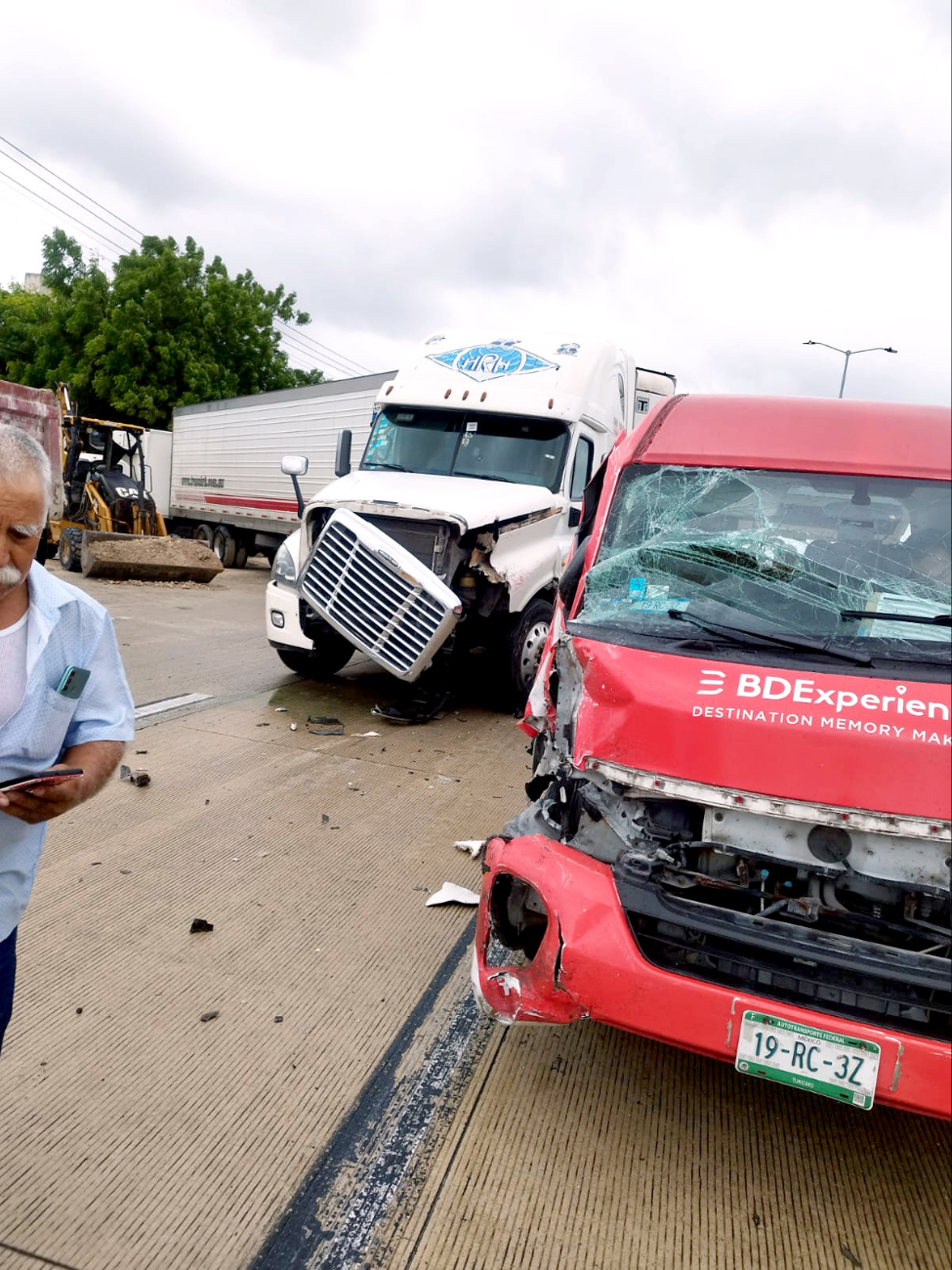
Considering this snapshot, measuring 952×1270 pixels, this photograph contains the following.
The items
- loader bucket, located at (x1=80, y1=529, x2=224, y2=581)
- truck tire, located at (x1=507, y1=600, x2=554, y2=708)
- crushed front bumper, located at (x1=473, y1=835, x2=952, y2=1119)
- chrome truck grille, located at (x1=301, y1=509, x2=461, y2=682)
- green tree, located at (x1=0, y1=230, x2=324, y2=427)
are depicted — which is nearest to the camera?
crushed front bumper, located at (x1=473, y1=835, x2=952, y2=1119)

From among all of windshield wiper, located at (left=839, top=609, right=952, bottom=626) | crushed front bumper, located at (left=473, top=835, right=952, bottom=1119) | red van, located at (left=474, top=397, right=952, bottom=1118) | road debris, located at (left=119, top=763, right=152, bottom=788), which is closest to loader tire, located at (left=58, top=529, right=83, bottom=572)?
road debris, located at (left=119, top=763, right=152, bottom=788)

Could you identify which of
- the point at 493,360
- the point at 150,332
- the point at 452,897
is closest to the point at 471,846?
the point at 452,897

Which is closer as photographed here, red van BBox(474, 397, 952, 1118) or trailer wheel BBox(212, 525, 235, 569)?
red van BBox(474, 397, 952, 1118)

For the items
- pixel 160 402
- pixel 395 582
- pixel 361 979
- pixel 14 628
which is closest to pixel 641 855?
pixel 361 979

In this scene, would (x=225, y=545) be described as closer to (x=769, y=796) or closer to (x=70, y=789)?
(x=769, y=796)

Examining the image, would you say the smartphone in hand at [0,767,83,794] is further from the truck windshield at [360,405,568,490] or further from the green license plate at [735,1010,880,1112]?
the truck windshield at [360,405,568,490]

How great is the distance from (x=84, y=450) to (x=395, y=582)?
14.5 metres

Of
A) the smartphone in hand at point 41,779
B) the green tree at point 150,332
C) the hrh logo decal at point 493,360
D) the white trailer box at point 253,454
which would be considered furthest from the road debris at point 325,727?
the green tree at point 150,332

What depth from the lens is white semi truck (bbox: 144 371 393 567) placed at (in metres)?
16.3

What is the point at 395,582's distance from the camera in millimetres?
6691

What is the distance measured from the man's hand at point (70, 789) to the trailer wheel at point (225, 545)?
1986 centimetres

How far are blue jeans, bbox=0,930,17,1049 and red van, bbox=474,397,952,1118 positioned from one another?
1.33 metres

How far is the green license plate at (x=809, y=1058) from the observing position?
2215 millimetres

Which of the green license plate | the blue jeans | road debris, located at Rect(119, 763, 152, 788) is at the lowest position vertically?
road debris, located at Rect(119, 763, 152, 788)
